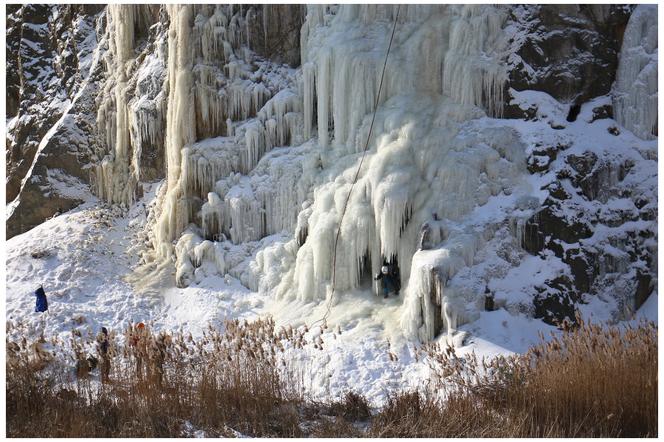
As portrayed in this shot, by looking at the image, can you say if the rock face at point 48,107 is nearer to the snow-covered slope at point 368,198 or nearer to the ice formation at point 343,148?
the snow-covered slope at point 368,198

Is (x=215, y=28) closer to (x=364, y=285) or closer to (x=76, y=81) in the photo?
(x=76, y=81)

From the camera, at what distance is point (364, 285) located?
1072 cm

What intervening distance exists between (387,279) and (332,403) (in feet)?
11.1

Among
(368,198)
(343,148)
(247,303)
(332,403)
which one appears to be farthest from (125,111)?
(332,403)

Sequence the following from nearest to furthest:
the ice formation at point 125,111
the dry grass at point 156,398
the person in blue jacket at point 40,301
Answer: the dry grass at point 156,398 < the person in blue jacket at point 40,301 < the ice formation at point 125,111

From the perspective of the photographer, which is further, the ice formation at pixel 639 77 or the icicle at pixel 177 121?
the icicle at pixel 177 121

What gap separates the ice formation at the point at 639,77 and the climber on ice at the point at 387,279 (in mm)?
4518

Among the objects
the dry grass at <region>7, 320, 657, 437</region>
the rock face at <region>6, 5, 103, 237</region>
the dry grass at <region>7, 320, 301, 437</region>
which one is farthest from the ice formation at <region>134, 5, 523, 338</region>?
the dry grass at <region>7, 320, 301, 437</region>

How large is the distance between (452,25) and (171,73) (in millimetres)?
5603

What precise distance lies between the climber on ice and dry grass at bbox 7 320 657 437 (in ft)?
10.8

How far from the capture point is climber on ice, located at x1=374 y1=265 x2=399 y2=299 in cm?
1021

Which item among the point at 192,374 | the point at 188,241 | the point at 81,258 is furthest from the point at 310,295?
the point at 81,258

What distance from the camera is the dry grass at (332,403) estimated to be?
232 inches

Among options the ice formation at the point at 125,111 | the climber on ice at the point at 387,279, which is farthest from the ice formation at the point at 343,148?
the ice formation at the point at 125,111
